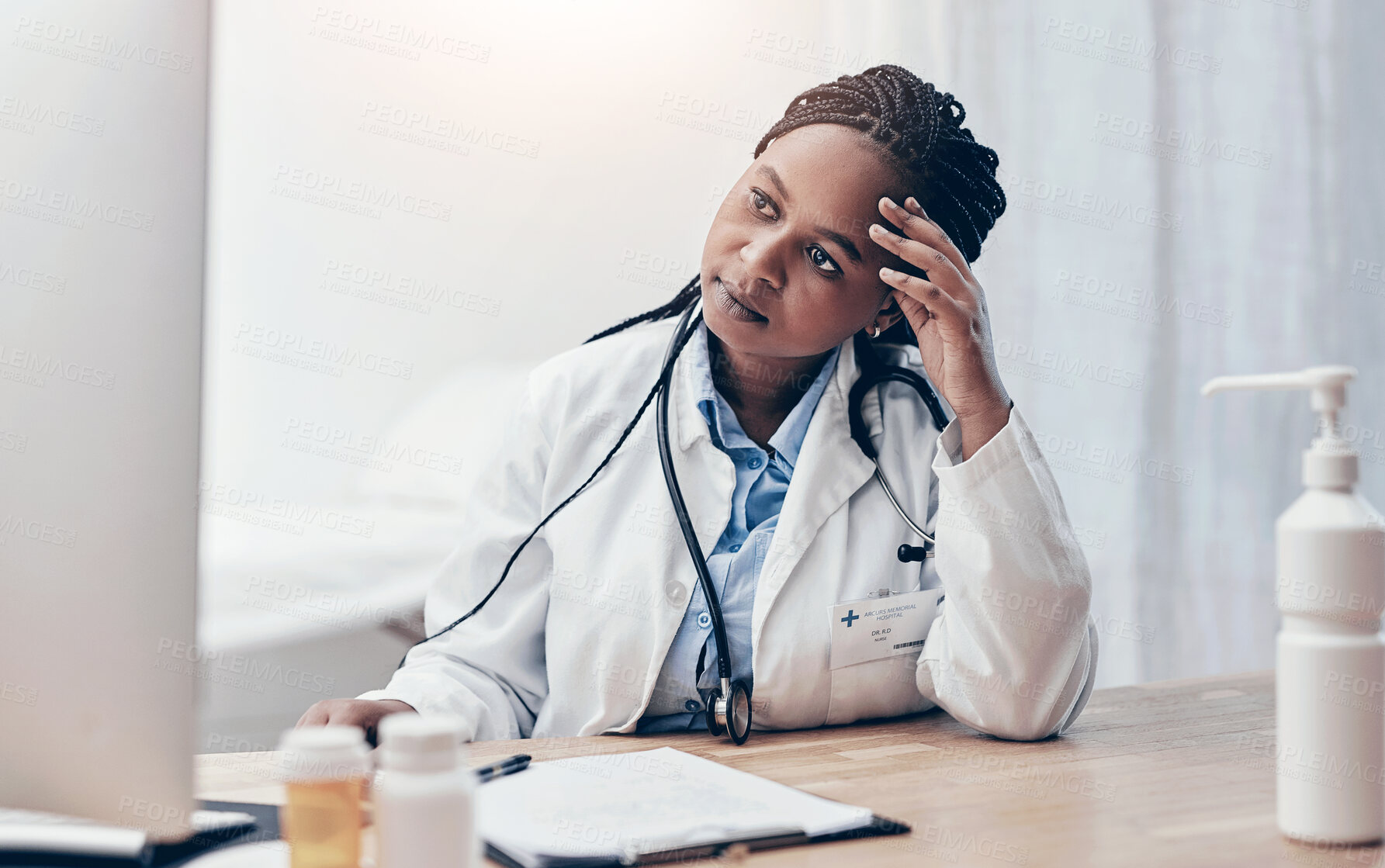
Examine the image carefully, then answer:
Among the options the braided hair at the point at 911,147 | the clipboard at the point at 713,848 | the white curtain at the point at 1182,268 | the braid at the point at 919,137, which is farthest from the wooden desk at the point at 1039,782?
the white curtain at the point at 1182,268

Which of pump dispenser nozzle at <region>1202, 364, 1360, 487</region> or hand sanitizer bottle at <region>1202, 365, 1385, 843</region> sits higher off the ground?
pump dispenser nozzle at <region>1202, 364, 1360, 487</region>

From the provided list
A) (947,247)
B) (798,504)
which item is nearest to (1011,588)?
(798,504)

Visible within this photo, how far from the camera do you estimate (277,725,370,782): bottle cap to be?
1.70 ft

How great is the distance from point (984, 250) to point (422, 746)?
1815 mm

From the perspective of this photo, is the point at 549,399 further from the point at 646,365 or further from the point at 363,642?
the point at 363,642

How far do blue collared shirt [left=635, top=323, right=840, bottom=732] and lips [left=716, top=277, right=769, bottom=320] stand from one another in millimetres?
108

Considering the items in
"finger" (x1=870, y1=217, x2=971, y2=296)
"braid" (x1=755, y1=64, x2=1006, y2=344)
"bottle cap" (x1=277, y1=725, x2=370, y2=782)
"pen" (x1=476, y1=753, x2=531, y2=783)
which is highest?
"braid" (x1=755, y1=64, x2=1006, y2=344)

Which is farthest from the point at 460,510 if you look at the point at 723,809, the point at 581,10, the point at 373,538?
the point at 723,809

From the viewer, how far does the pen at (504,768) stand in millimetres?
802

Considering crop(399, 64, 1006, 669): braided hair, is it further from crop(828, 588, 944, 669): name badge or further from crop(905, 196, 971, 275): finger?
crop(828, 588, 944, 669): name badge

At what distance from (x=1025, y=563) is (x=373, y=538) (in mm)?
1353

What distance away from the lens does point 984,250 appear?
6.88 feet

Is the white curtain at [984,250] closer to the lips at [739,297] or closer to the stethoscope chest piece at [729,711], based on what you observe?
the lips at [739,297]

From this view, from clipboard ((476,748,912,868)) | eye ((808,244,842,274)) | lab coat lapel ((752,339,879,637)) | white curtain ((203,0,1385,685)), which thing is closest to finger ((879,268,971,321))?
eye ((808,244,842,274))
